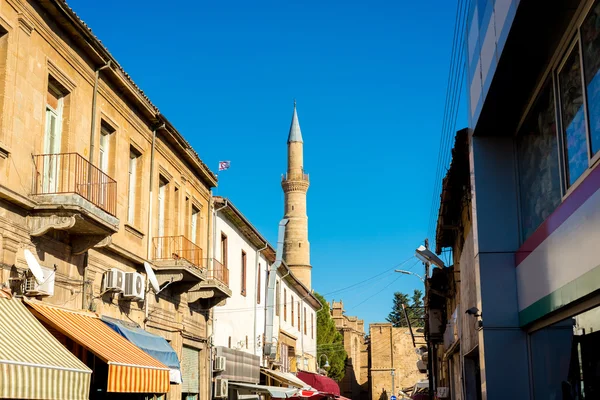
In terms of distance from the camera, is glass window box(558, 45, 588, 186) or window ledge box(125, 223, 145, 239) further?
window ledge box(125, 223, 145, 239)

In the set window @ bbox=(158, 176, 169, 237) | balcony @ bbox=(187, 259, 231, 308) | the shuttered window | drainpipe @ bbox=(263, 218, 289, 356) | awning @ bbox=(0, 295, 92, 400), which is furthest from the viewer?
drainpipe @ bbox=(263, 218, 289, 356)

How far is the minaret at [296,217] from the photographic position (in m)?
81.8

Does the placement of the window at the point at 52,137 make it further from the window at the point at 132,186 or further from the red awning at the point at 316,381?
the red awning at the point at 316,381

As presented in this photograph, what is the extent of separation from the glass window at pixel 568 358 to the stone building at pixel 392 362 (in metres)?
63.3

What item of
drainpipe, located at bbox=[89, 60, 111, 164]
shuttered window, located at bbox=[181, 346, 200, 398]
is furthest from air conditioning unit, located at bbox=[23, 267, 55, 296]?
shuttered window, located at bbox=[181, 346, 200, 398]

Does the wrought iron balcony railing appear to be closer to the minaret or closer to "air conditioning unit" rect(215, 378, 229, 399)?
"air conditioning unit" rect(215, 378, 229, 399)

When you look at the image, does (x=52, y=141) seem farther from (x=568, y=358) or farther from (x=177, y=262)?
(x=568, y=358)

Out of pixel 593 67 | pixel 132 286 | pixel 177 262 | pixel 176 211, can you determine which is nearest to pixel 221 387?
pixel 176 211

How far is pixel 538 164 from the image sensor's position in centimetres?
986

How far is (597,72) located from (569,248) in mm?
1799

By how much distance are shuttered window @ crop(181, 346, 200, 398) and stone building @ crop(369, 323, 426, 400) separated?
53032 millimetres

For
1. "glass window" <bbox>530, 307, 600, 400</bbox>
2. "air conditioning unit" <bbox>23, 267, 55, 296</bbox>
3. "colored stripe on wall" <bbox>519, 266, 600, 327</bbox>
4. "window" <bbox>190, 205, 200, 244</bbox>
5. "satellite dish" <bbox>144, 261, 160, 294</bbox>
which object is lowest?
"glass window" <bbox>530, 307, 600, 400</bbox>

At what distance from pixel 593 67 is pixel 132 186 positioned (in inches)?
455

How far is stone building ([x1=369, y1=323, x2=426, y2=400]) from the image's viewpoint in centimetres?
7188
